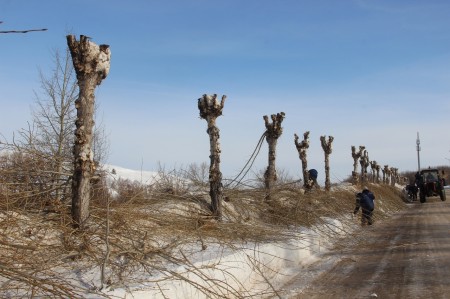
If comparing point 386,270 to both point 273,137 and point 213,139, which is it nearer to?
point 213,139

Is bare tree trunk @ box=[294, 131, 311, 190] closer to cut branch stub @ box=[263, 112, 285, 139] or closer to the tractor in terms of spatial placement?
cut branch stub @ box=[263, 112, 285, 139]

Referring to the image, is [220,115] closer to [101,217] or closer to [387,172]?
[101,217]

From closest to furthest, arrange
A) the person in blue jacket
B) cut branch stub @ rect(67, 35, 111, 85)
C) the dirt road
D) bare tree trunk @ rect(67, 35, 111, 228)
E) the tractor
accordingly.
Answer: the dirt road
bare tree trunk @ rect(67, 35, 111, 228)
cut branch stub @ rect(67, 35, 111, 85)
the person in blue jacket
the tractor

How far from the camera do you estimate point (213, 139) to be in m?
12.6

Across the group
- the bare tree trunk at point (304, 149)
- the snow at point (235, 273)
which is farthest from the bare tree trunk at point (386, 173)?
the snow at point (235, 273)

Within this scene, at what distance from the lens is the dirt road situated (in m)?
6.57

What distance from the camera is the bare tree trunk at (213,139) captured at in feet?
39.8

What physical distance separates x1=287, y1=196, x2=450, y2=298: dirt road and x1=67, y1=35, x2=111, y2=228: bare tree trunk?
140 inches

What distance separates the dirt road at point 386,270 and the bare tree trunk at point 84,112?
11.7ft

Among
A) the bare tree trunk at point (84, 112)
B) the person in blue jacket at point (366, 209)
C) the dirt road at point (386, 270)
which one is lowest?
the dirt road at point (386, 270)

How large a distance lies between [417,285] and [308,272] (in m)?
2.02

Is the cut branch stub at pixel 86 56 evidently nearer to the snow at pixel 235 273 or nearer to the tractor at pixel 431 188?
the snow at pixel 235 273

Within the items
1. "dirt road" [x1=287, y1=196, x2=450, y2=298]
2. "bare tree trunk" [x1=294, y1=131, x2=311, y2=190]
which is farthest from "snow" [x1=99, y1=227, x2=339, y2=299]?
"bare tree trunk" [x1=294, y1=131, x2=311, y2=190]

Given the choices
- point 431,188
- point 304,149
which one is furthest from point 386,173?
point 304,149
